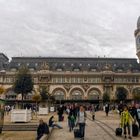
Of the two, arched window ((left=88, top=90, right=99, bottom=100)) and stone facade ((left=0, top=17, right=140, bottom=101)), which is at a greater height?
stone facade ((left=0, top=17, right=140, bottom=101))

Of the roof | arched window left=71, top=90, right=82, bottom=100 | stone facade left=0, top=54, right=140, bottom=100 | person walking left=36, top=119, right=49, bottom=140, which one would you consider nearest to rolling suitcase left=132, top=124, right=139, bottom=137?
person walking left=36, top=119, right=49, bottom=140

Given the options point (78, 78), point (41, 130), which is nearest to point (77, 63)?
point (78, 78)

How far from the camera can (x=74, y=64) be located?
10975 centimetres

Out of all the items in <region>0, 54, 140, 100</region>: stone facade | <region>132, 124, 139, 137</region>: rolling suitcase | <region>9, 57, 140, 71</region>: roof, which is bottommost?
<region>132, 124, 139, 137</region>: rolling suitcase

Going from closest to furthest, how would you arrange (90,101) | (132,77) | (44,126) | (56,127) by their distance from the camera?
1. (44,126)
2. (56,127)
3. (90,101)
4. (132,77)

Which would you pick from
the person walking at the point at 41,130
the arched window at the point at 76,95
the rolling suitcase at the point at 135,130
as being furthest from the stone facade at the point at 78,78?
the person walking at the point at 41,130

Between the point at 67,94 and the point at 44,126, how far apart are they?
86.2 meters

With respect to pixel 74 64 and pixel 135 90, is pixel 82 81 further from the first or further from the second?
pixel 135 90

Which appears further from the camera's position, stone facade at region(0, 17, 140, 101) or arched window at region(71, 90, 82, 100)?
stone facade at region(0, 17, 140, 101)

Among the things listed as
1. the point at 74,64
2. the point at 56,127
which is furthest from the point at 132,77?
the point at 56,127

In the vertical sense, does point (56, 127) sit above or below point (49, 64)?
below

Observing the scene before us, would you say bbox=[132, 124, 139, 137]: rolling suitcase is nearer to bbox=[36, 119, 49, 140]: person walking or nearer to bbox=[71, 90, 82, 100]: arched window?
bbox=[36, 119, 49, 140]: person walking

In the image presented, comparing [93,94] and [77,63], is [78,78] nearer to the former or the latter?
[77,63]

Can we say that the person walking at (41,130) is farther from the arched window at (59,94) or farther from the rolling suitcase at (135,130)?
the arched window at (59,94)
